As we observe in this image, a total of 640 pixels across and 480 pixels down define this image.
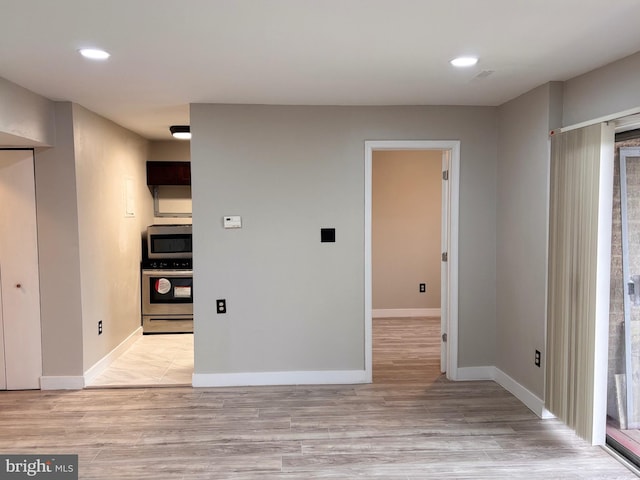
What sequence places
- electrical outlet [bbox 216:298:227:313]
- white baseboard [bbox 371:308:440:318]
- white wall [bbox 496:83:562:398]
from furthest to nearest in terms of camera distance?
1. white baseboard [bbox 371:308:440:318]
2. electrical outlet [bbox 216:298:227:313]
3. white wall [bbox 496:83:562:398]

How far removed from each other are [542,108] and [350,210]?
5.32 ft

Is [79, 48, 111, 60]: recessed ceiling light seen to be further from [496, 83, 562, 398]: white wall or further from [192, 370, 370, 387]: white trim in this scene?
[496, 83, 562, 398]: white wall

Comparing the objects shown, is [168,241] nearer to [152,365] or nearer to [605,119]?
[152,365]

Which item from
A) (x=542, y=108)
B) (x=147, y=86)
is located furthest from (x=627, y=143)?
(x=147, y=86)

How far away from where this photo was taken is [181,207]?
19.9ft

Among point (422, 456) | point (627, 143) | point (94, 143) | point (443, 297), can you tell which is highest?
point (94, 143)

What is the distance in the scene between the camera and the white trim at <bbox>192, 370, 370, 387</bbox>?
3850 mm

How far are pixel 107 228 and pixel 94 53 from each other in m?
2.28

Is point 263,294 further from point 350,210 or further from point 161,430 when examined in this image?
point 161,430

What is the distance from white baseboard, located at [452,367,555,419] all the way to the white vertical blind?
0.16 metres

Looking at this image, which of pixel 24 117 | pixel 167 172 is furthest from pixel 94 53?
pixel 167 172

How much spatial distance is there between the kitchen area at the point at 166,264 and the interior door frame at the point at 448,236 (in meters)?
2.03

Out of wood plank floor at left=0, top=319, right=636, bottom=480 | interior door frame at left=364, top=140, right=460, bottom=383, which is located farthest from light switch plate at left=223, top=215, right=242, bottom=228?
wood plank floor at left=0, top=319, right=636, bottom=480

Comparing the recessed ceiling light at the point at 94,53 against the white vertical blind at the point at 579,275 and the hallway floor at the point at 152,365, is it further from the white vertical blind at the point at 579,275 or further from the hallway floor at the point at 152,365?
the white vertical blind at the point at 579,275
